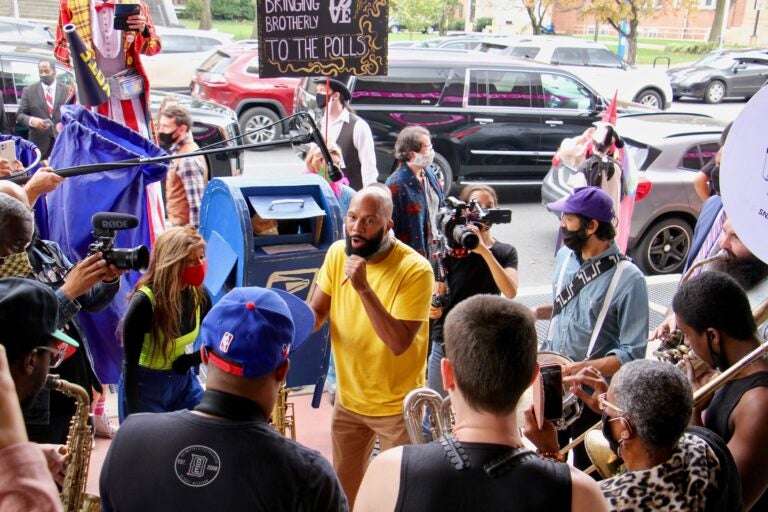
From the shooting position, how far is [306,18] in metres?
4.92

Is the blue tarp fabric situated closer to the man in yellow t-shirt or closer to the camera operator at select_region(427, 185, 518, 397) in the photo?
the man in yellow t-shirt

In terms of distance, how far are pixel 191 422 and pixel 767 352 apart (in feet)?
6.44

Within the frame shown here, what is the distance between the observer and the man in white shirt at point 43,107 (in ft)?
31.4

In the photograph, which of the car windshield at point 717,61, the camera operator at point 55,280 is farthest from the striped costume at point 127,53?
the car windshield at point 717,61

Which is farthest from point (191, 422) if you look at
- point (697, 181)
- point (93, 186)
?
point (697, 181)

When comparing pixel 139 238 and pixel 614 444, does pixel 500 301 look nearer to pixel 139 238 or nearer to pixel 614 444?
pixel 614 444

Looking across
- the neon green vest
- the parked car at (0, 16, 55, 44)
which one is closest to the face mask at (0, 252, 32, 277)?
the neon green vest

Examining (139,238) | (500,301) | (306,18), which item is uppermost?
(306,18)

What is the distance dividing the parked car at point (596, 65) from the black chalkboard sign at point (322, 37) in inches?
578

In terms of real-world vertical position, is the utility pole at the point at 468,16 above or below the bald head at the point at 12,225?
above

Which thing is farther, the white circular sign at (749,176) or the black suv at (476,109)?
the black suv at (476,109)

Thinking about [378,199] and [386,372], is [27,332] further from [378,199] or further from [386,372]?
[378,199]

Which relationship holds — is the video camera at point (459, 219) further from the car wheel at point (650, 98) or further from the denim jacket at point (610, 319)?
the car wheel at point (650, 98)

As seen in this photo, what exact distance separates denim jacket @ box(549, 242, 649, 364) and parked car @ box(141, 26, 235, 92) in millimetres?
14219
